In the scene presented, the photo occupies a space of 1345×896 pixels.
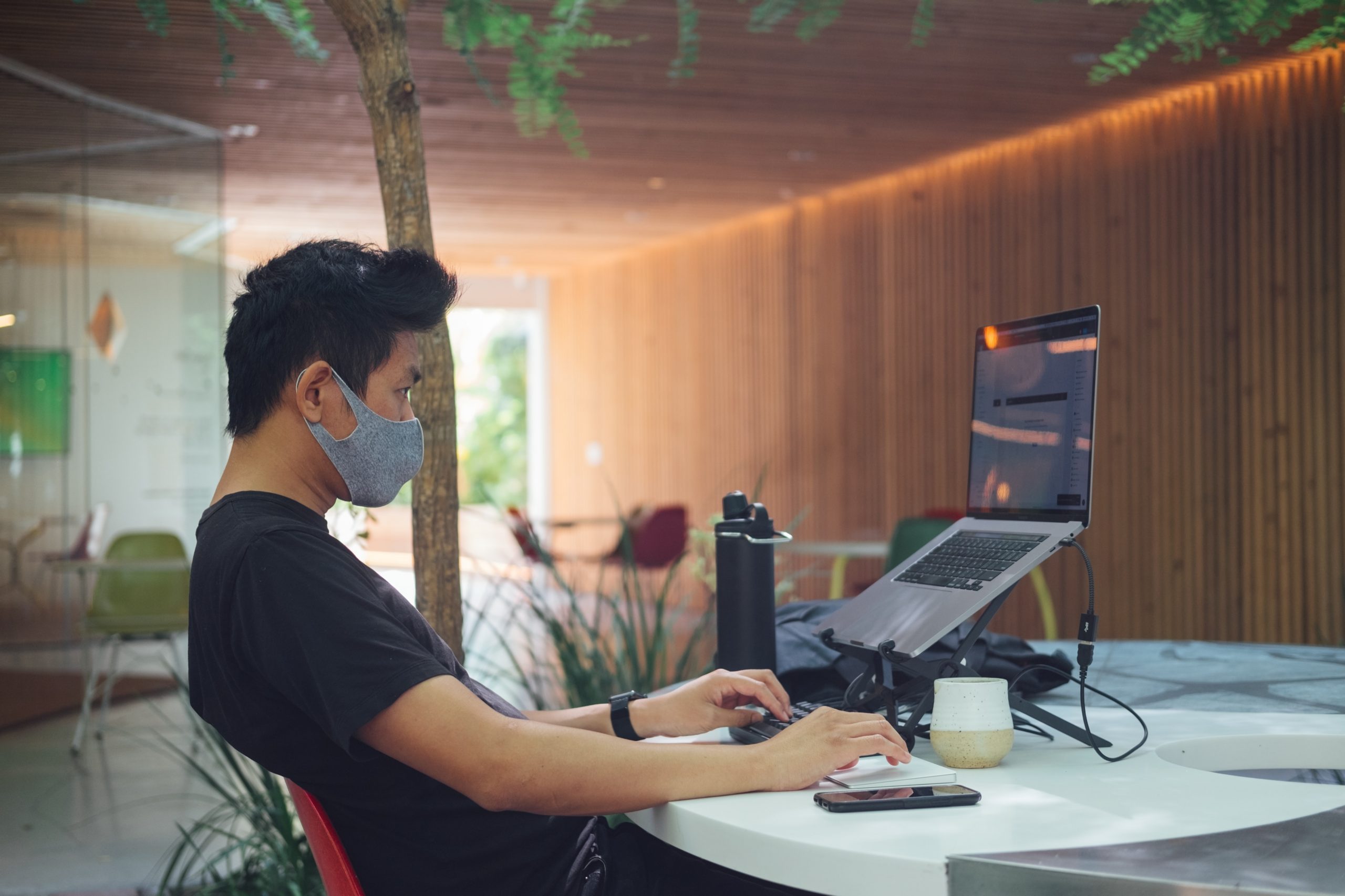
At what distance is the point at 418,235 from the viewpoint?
243 cm

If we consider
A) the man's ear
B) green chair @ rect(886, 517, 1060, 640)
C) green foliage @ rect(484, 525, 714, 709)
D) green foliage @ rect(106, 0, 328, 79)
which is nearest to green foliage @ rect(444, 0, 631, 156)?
green foliage @ rect(106, 0, 328, 79)

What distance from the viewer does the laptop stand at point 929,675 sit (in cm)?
154

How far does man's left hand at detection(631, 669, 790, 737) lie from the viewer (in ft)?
5.39

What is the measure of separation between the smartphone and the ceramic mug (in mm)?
125

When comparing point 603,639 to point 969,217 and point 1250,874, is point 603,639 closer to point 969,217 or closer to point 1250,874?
point 1250,874

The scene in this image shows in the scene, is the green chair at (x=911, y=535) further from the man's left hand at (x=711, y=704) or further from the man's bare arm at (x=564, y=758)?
the man's bare arm at (x=564, y=758)

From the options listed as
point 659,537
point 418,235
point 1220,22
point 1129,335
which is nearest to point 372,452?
point 418,235

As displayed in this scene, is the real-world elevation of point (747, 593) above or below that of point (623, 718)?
above

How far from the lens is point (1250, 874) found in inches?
40.6

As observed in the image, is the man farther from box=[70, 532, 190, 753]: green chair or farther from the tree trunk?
box=[70, 532, 190, 753]: green chair

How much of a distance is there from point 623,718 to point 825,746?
0.44 metres

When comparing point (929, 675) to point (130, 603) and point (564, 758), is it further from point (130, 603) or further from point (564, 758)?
point (130, 603)

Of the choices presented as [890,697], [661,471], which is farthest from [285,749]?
[661,471]

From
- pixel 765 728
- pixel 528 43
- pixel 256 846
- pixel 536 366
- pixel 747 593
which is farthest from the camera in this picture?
pixel 536 366
